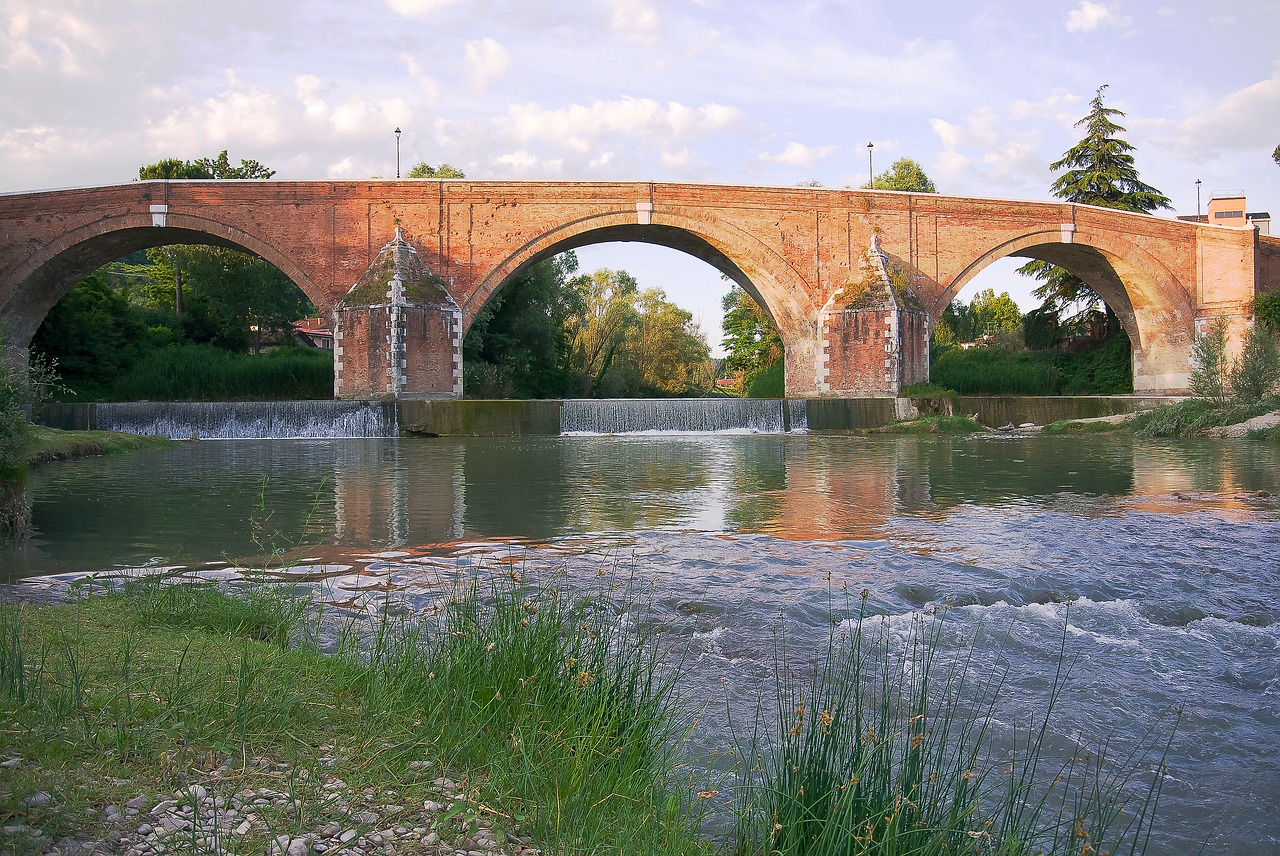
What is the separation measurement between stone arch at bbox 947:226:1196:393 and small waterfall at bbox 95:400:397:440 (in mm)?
14632

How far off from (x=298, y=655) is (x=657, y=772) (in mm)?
1116

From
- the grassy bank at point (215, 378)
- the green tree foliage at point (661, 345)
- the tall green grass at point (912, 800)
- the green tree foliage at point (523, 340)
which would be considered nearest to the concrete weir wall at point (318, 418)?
the grassy bank at point (215, 378)

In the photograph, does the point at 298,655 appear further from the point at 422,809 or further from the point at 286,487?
the point at 286,487

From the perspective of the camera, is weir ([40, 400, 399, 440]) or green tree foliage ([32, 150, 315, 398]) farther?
green tree foliage ([32, 150, 315, 398])

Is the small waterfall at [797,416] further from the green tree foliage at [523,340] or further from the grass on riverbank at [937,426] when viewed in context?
the green tree foliage at [523,340]

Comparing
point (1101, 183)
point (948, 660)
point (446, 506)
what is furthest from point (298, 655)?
point (1101, 183)

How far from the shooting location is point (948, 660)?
3064 millimetres

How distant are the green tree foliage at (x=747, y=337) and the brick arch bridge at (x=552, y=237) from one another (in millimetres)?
11470

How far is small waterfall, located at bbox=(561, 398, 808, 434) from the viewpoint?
698 inches

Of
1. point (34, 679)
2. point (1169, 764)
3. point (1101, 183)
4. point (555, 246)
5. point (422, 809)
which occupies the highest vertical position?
point (1101, 183)

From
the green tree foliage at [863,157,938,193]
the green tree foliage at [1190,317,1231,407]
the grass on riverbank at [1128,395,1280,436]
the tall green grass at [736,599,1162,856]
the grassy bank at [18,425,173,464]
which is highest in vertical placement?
the green tree foliage at [863,157,938,193]

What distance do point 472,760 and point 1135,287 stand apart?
90.8ft

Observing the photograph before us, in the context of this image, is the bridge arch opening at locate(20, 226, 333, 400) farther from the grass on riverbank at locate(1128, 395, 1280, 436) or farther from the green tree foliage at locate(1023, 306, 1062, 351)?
the green tree foliage at locate(1023, 306, 1062, 351)

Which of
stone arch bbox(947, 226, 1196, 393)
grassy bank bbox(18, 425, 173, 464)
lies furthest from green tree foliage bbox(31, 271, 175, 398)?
stone arch bbox(947, 226, 1196, 393)
